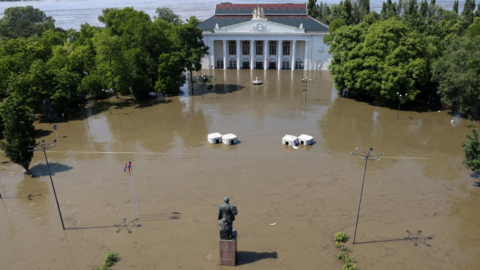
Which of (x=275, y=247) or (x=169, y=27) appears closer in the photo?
(x=275, y=247)

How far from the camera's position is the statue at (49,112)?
37.3 m

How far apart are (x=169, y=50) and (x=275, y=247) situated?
36.1 metres

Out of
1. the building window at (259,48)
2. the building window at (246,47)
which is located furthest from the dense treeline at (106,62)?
the building window at (259,48)

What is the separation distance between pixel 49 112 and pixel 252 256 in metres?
31.2

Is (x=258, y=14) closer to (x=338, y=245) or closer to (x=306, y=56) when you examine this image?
(x=306, y=56)

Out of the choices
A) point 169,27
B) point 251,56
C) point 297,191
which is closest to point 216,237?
point 297,191

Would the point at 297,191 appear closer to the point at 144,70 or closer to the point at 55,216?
the point at 55,216

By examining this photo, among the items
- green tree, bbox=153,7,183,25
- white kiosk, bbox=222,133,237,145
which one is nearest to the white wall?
green tree, bbox=153,7,183,25

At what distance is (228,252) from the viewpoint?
1619 centimetres

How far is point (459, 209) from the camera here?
21031 millimetres

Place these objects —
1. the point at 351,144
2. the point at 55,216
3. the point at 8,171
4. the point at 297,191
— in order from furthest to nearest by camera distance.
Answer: the point at 351,144 < the point at 8,171 < the point at 297,191 < the point at 55,216

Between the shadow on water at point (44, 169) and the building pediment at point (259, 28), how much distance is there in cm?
4476

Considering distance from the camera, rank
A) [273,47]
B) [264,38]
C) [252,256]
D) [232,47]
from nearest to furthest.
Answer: [252,256] < [264,38] < [273,47] < [232,47]

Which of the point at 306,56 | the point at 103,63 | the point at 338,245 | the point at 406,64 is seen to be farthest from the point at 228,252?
the point at 306,56
